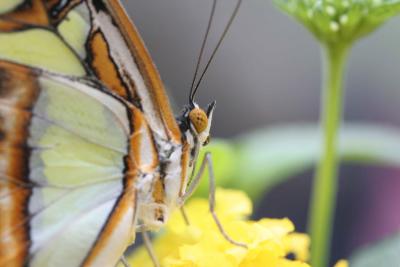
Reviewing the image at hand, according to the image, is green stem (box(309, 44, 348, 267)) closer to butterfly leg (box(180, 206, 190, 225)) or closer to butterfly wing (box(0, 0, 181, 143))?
butterfly leg (box(180, 206, 190, 225))

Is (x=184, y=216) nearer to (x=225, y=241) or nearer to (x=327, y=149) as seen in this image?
(x=225, y=241)

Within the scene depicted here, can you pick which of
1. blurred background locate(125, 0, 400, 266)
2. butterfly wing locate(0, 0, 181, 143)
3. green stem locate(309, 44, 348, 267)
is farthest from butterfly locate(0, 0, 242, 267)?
blurred background locate(125, 0, 400, 266)

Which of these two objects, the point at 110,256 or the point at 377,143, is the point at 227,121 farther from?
the point at 110,256

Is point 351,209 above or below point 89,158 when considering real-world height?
below

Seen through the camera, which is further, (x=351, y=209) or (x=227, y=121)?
(x=227, y=121)

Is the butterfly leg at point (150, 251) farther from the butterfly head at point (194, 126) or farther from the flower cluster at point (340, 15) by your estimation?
the flower cluster at point (340, 15)

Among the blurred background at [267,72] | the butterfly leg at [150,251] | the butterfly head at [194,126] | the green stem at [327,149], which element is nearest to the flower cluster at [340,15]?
the green stem at [327,149]

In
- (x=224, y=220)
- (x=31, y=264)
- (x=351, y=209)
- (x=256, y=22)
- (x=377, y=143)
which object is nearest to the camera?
(x=31, y=264)

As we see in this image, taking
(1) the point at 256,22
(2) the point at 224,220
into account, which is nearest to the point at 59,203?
(2) the point at 224,220
